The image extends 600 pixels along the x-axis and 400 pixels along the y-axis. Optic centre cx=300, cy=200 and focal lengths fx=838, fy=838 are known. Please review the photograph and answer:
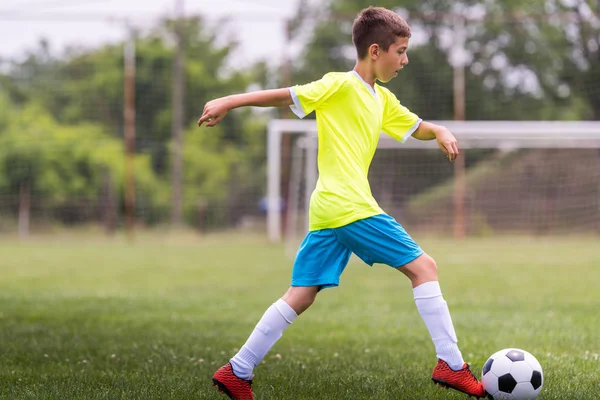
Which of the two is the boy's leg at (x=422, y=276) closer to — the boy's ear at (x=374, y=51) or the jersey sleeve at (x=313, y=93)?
the jersey sleeve at (x=313, y=93)

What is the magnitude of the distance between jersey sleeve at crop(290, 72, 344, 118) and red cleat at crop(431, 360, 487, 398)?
132cm

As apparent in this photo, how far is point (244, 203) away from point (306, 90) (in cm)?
2186

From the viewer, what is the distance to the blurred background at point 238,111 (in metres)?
19.8

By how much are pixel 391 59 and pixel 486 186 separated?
16.8 metres

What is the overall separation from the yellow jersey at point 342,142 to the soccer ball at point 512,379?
36.1 inches

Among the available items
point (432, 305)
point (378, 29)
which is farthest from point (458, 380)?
point (378, 29)

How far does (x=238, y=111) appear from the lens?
26672 mm

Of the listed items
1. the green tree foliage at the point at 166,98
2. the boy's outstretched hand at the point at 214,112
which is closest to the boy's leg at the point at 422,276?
the boy's outstretched hand at the point at 214,112

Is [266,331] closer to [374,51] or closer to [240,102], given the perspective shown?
[240,102]

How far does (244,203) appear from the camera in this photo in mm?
25594

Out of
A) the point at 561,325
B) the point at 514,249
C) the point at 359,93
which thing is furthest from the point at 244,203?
the point at 359,93

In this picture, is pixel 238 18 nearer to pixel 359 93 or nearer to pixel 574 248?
pixel 574 248

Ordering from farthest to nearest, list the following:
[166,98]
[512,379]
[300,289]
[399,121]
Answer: [166,98], [399,121], [300,289], [512,379]

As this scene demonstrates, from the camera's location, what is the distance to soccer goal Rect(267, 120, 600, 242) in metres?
18.5
